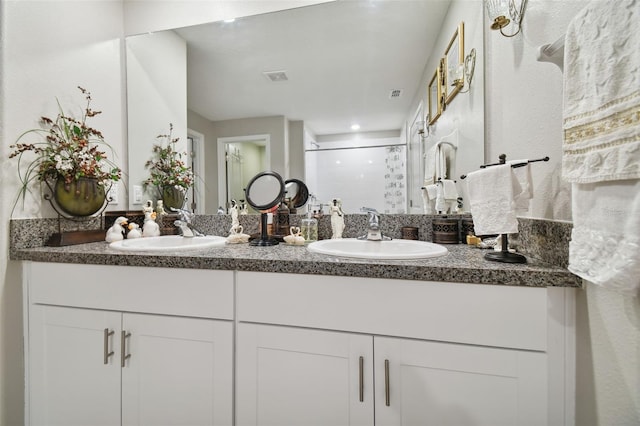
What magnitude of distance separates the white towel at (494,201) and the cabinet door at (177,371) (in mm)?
888

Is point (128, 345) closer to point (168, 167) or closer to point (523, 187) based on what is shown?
point (168, 167)

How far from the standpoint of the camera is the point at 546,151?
87cm

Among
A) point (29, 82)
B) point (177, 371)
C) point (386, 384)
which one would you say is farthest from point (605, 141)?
point (29, 82)

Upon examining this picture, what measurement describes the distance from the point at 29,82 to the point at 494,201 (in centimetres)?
193

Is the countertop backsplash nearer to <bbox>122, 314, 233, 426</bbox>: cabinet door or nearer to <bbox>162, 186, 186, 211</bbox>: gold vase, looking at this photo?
<bbox>162, 186, 186, 211</bbox>: gold vase

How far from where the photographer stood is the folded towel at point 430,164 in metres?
1.39

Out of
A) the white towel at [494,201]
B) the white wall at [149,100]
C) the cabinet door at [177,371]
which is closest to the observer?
the white towel at [494,201]

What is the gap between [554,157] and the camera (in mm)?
828

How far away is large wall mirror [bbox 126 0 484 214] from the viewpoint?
4.60 feet

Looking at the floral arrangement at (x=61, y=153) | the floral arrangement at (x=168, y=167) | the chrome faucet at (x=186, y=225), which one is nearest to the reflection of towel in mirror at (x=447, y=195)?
the chrome faucet at (x=186, y=225)

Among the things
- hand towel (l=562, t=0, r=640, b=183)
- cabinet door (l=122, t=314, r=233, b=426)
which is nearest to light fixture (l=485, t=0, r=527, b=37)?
hand towel (l=562, t=0, r=640, b=183)

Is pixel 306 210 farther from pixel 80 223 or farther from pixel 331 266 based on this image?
pixel 80 223

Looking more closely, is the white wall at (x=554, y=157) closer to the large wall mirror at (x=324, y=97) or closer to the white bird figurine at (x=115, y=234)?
the large wall mirror at (x=324, y=97)

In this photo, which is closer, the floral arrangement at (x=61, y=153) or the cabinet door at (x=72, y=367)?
the cabinet door at (x=72, y=367)
